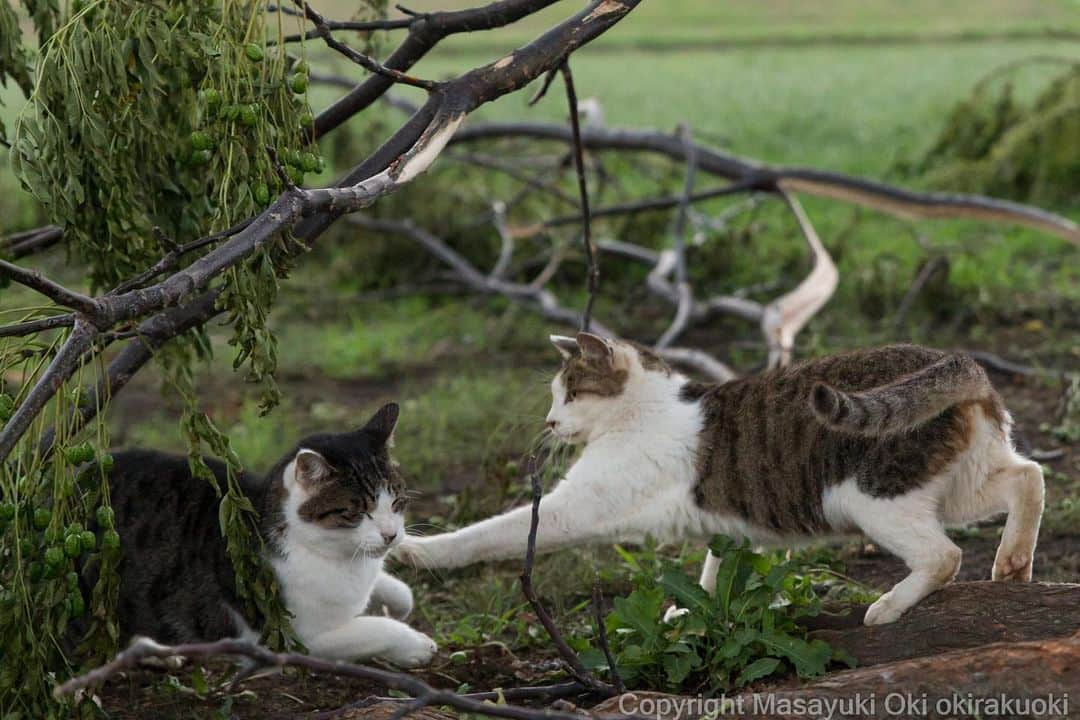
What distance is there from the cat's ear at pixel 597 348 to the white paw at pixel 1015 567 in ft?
4.75

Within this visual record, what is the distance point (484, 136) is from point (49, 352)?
4.74 meters

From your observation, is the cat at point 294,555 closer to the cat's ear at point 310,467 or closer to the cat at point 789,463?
the cat's ear at point 310,467

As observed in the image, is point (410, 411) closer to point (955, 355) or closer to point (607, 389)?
point (607, 389)

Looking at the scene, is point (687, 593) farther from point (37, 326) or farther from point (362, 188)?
point (37, 326)

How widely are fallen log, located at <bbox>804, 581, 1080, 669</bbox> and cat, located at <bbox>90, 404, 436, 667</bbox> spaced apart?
1.37 m

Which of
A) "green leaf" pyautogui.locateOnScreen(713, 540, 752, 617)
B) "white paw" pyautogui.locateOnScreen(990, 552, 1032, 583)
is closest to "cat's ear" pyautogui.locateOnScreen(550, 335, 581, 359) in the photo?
"green leaf" pyautogui.locateOnScreen(713, 540, 752, 617)

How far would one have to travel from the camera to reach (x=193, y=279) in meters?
2.94

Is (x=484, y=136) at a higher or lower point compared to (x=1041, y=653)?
higher

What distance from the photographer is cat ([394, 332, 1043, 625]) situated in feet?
12.3

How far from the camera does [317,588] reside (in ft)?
13.5

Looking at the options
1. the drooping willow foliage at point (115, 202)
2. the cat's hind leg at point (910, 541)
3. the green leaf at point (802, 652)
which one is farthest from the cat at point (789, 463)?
the drooping willow foliage at point (115, 202)

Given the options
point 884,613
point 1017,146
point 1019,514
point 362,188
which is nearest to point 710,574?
point 884,613

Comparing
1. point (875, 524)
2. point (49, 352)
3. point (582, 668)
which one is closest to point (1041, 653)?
point (875, 524)

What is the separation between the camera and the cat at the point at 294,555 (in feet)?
13.5
